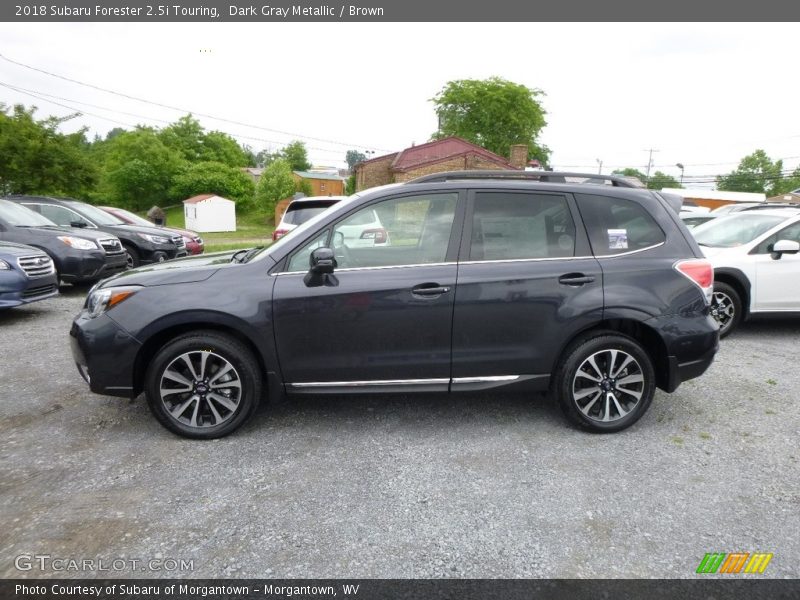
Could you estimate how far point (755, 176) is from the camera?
273 feet

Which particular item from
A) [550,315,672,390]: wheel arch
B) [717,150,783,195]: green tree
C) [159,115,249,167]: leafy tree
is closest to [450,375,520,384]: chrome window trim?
[550,315,672,390]: wheel arch

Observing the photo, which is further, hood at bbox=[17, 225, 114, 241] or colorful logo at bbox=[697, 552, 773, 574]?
hood at bbox=[17, 225, 114, 241]

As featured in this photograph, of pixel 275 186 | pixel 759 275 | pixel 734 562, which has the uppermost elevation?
pixel 275 186

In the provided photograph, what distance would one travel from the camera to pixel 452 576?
2277mm

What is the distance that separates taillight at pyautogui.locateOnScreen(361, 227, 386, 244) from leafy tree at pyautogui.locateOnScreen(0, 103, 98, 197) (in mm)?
18422

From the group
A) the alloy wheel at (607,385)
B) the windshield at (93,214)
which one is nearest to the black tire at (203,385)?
the alloy wheel at (607,385)

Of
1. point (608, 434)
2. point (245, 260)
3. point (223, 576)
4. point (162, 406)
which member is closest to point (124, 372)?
point (162, 406)

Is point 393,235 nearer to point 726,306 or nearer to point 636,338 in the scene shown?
point 636,338

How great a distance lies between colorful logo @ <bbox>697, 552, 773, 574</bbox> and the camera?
234 centimetres

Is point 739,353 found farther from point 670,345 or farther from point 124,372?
point 124,372

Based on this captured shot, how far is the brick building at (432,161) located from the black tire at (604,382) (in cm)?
2731

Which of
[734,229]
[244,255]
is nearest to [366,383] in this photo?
[244,255]

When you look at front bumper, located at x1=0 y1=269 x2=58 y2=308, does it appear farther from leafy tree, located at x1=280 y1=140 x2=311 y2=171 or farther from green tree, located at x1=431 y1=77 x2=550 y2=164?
leafy tree, located at x1=280 y1=140 x2=311 y2=171

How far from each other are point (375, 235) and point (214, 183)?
5062 centimetres
